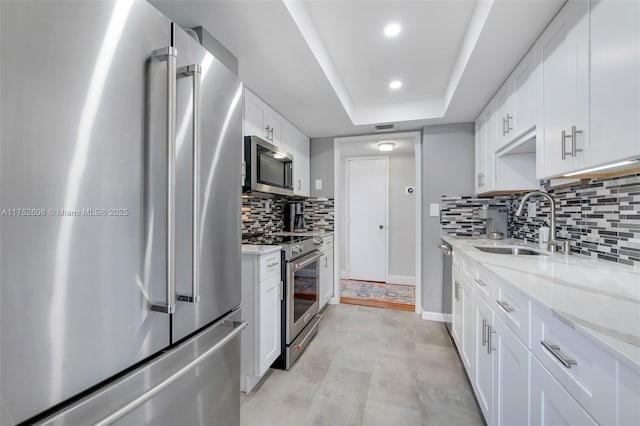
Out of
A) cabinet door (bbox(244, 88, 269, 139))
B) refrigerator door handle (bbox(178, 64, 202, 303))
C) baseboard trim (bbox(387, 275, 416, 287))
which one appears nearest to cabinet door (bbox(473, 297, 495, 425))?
refrigerator door handle (bbox(178, 64, 202, 303))

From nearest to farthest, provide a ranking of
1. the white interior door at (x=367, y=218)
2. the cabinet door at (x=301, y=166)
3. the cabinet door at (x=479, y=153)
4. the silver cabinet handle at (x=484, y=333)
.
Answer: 1. the silver cabinet handle at (x=484, y=333)
2. the cabinet door at (x=479, y=153)
3. the cabinet door at (x=301, y=166)
4. the white interior door at (x=367, y=218)

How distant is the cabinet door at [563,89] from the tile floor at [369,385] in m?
1.46

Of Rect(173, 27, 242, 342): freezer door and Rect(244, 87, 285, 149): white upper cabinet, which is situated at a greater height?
Rect(244, 87, 285, 149): white upper cabinet

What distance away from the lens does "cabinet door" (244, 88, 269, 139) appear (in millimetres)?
2129

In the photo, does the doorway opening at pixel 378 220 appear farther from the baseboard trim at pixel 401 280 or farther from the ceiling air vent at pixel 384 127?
the ceiling air vent at pixel 384 127

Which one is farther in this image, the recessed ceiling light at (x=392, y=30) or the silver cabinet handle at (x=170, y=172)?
the recessed ceiling light at (x=392, y=30)

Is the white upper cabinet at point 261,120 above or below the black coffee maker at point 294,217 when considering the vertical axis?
above

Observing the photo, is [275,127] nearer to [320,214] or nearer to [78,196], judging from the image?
[320,214]

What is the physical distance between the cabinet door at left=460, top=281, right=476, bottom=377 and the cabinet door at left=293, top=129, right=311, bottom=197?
1898 millimetres

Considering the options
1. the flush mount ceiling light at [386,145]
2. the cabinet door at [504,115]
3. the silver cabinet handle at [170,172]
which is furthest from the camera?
the flush mount ceiling light at [386,145]

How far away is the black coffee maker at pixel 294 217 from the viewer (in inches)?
134

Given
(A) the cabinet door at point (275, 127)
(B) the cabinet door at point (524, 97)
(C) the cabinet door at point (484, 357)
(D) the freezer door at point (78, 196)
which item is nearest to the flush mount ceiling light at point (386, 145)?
(A) the cabinet door at point (275, 127)

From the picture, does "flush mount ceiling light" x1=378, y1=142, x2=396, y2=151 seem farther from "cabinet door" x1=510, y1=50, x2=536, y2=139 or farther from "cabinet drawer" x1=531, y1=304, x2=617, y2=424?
"cabinet drawer" x1=531, y1=304, x2=617, y2=424

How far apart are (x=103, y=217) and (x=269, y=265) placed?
4.17ft
